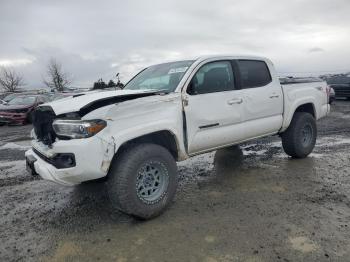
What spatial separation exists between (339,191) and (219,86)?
2.15 meters

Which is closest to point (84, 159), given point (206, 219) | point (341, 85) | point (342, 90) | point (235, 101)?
point (206, 219)

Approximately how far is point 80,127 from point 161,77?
1768 millimetres

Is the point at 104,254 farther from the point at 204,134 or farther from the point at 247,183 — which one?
the point at 247,183

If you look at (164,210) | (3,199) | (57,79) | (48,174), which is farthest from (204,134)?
(57,79)

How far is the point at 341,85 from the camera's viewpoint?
19.4 meters

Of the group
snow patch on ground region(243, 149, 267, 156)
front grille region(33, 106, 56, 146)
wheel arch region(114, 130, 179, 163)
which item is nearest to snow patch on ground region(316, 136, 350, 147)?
snow patch on ground region(243, 149, 267, 156)

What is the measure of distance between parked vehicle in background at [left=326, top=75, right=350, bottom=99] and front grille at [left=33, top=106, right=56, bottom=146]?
18234mm

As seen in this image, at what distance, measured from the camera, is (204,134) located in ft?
15.6

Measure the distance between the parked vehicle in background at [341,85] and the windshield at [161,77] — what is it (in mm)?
16293

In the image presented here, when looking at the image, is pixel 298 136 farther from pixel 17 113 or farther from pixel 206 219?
pixel 17 113

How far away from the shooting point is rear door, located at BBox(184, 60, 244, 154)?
4.62 meters

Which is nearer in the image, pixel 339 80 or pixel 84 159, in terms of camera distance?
pixel 84 159

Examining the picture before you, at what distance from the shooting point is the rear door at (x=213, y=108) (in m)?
4.62

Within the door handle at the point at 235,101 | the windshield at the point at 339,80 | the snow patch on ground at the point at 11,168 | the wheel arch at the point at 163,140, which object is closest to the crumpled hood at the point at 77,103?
the wheel arch at the point at 163,140
